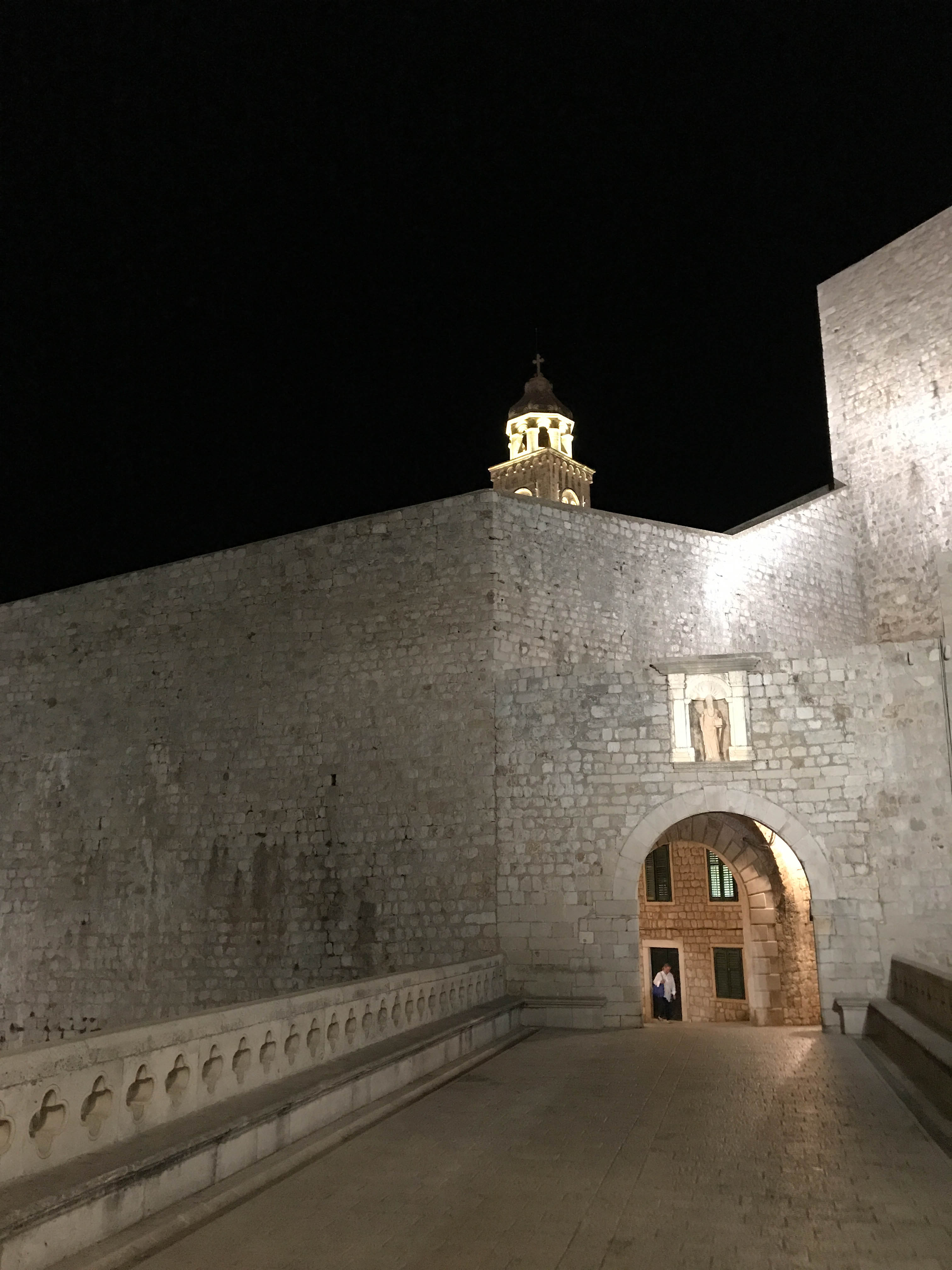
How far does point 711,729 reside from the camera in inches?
403

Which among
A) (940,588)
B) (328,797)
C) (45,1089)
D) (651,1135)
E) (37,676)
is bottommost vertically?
(651,1135)

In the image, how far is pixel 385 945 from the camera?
11281 millimetres

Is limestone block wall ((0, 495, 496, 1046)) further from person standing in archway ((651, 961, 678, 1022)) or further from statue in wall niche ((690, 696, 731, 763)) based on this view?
person standing in archway ((651, 961, 678, 1022))

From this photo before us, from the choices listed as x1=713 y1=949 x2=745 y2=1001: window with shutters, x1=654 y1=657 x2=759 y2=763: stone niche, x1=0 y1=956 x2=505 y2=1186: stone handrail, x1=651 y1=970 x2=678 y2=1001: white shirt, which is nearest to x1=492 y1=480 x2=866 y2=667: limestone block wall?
x1=654 y1=657 x2=759 y2=763: stone niche

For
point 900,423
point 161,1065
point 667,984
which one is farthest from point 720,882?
point 161,1065

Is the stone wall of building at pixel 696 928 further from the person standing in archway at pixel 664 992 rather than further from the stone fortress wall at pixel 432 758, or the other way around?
the stone fortress wall at pixel 432 758

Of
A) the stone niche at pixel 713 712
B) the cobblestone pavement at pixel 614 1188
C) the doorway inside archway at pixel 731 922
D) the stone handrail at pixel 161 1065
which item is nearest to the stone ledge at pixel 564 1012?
the doorway inside archway at pixel 731 922

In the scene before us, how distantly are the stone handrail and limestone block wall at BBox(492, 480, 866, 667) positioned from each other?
20.5ft

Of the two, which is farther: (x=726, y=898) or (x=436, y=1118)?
(x=726, y=898)

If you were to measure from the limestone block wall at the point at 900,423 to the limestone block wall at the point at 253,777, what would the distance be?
8.58 m

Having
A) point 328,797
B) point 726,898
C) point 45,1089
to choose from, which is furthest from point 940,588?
point 45,1089

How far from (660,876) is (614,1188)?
48.1ft

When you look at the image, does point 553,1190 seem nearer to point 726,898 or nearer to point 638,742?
point 638,742

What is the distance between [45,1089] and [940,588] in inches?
630
